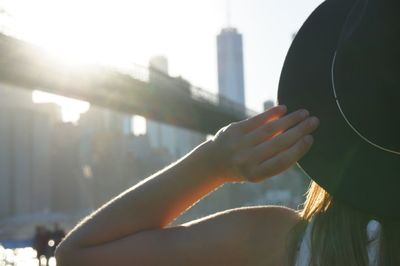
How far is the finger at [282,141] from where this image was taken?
3.87 feet

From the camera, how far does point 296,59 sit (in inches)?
48.9

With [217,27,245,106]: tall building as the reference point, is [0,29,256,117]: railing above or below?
below

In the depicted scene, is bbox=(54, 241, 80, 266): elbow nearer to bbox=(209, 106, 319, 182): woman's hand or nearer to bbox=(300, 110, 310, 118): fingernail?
bbox=(209, 106, 319, 182): woman's hand

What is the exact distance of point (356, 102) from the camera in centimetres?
121

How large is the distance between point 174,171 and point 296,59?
30cm

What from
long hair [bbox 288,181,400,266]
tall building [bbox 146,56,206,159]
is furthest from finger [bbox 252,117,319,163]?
tall building [bbox 146,56,206,159]

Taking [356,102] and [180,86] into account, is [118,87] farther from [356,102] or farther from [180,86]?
[356,102]

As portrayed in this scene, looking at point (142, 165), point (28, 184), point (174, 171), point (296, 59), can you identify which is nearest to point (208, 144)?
point (174, 171)

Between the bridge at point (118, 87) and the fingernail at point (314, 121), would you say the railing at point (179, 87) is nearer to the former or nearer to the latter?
the bridge at point (118, 87)

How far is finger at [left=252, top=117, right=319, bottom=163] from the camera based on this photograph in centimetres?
118

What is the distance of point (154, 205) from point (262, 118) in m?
0.26

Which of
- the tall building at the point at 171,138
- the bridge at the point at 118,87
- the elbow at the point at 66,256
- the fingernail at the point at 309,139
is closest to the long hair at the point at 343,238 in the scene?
the fingernail at the point at 309,139

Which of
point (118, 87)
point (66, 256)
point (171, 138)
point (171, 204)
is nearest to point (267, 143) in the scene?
point (171, 204)

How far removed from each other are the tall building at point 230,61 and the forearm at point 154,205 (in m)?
148
